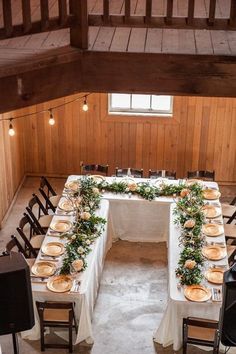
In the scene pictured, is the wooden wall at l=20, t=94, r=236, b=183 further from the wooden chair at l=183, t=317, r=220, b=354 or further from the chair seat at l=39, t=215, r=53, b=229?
the wooden chair at l=183, t=317, r=220, b=354

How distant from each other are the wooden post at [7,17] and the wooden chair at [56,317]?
11.2 feet

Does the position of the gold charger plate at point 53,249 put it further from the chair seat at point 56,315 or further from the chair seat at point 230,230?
the chair seat at point 230,230

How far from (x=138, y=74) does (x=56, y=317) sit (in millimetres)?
3315

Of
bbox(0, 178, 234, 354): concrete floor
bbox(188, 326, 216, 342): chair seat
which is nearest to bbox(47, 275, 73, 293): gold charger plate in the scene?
bbox(0, 178, 234, 354): concrete floor

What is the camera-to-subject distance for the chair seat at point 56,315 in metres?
7.65

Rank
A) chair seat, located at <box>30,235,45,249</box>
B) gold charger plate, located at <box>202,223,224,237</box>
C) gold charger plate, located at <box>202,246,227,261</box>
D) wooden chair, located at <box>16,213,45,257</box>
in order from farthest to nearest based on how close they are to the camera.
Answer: chair seat, located at <box>30,235,45,249</box> < wooden chair, located at <box>16,213,45,257</box> < gold charger plate, located at <box>202,223,224,237</box> < gold charger plate, located at <box>202,246,227,261</box>

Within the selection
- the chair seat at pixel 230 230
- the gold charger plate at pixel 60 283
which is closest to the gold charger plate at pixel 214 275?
the chair seat at pixel 230 230

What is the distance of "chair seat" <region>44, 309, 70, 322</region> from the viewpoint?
25.1 ft

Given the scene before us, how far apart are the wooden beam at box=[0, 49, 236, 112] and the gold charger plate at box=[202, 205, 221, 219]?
3280 mm

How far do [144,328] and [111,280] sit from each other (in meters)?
1.18

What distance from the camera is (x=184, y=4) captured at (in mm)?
7656

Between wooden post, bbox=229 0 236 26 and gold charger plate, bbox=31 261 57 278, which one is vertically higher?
wooden post, bbox=229 0 236 26

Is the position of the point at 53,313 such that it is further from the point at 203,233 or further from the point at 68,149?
the point at 68,149

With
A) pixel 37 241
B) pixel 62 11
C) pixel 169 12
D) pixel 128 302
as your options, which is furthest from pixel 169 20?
pixel 37 241
